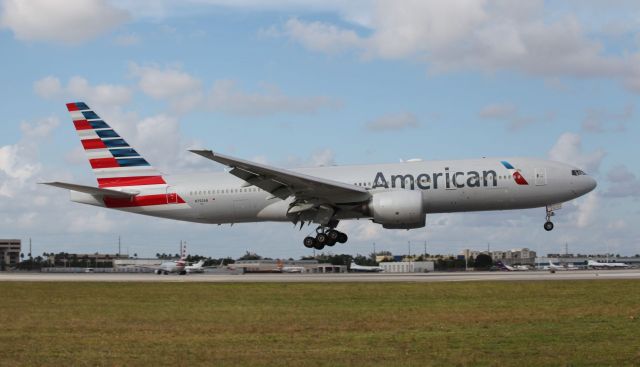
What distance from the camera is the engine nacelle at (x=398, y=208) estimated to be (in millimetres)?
39406

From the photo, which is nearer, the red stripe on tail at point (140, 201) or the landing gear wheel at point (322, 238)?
the landing gear wheel at point (322, 238)

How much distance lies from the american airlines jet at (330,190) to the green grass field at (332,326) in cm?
1231

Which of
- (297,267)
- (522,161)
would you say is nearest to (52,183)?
(522,161)

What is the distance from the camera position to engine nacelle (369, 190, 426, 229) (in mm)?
39406

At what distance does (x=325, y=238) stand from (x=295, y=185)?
14.0 feet

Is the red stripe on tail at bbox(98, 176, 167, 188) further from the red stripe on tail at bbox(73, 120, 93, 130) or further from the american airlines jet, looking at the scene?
the red stripe on tail at bbox(73, 120, 93, 130)

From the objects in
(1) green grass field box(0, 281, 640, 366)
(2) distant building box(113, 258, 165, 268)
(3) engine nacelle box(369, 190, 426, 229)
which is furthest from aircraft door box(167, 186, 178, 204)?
(2) distant building box(113, 258, 165, 268)

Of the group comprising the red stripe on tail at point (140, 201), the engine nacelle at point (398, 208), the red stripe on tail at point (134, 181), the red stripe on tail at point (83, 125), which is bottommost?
the engine nacelle at point (398, 208)

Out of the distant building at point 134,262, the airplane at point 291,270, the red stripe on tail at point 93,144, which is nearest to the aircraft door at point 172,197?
the red stripe on tail at point 93,144

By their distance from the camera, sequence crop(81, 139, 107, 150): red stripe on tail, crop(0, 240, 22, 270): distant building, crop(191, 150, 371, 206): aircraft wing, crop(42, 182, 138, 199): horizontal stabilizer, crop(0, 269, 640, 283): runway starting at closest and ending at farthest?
crop(0, 269, 640, 283): runway → crop(191, 150, 371, 206): aircraft wing → crop(42, 182, 138, 199): horizontal stabilizer → crop(81, 139, 107, 150): red stripe on tail → crop(0, 240, 22, 270): distant building

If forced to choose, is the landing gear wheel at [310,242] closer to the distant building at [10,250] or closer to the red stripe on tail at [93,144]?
the red stripe on tail at [93,144]

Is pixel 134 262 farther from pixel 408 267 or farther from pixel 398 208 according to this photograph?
pixel 398 208

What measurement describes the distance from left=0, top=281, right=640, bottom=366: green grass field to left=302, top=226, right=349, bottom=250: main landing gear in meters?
15.3

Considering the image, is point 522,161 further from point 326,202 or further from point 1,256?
point 1,256
